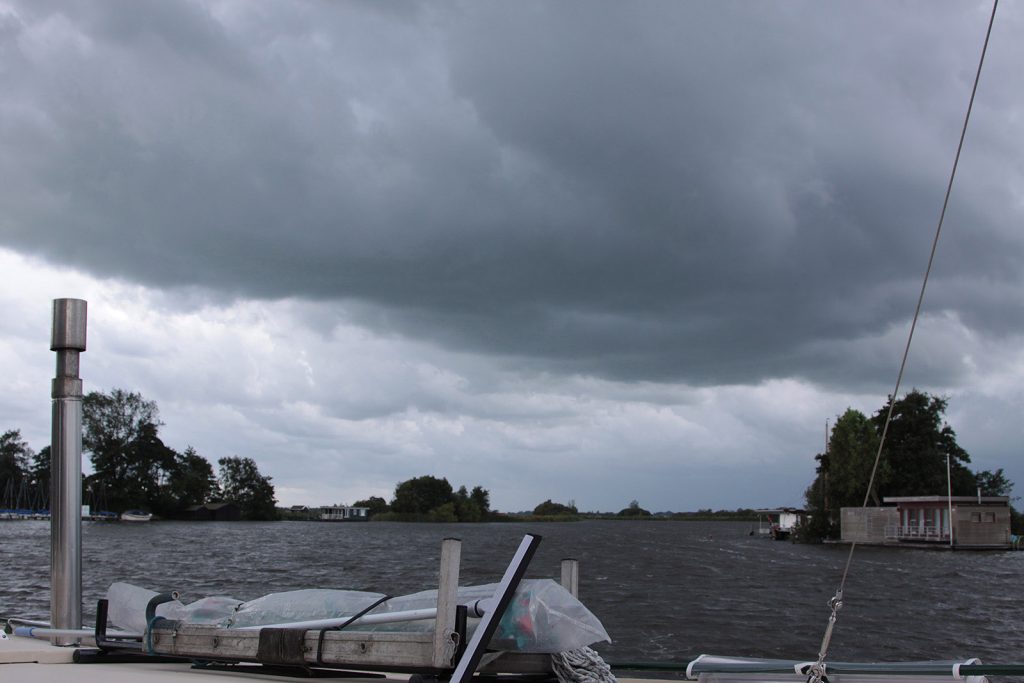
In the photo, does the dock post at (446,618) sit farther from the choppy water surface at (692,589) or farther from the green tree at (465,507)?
the green tree at (465,507)

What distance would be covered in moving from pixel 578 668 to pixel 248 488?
16833 cm

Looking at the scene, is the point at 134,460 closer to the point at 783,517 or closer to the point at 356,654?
the point at 783,517

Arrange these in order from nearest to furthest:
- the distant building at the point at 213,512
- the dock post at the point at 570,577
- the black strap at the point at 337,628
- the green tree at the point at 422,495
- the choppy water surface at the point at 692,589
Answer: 1. the black strap at the point at 337,628
2. the dock post at the point at 570,577
3. the choppy water surface at the point at 692,589
4. the distant building at the point at 213,512
5. the green tree at the point at 422,495

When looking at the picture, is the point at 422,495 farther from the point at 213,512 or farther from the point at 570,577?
the point at 570,577

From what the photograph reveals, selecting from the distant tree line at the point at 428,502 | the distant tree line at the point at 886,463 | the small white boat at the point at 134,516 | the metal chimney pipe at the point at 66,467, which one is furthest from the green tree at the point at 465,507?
the metal chimney pipe at the point at 66,467

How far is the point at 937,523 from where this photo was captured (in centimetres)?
8150

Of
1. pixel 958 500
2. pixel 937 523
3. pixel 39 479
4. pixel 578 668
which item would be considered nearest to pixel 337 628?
pixel 578 668

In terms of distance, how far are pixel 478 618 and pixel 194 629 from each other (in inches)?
72.8

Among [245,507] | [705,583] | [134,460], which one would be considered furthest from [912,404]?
[245,507]

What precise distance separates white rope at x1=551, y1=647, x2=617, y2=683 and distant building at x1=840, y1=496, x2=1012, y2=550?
7716 centimetres

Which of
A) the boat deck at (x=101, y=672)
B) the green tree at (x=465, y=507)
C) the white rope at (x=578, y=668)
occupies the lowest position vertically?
the green tree at (x=465, y=507)

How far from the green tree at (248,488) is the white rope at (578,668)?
539 ft

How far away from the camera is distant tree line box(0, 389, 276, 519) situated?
120m

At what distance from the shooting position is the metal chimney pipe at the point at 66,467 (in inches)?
268
